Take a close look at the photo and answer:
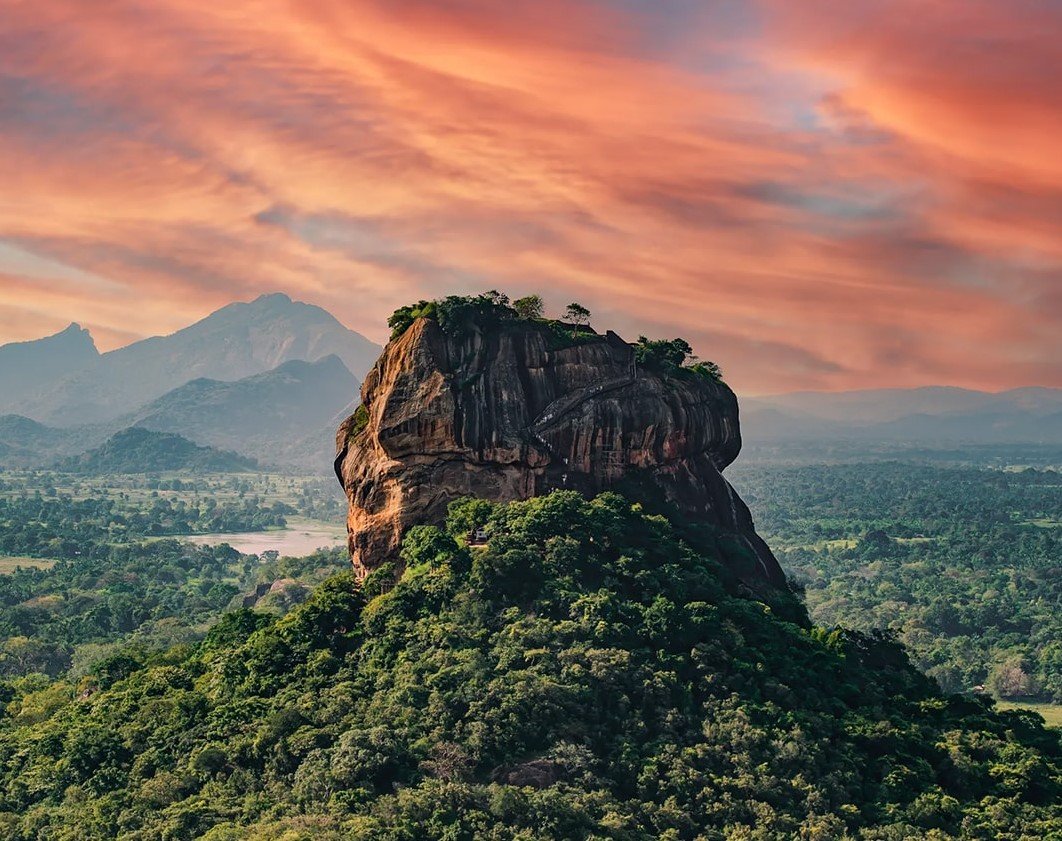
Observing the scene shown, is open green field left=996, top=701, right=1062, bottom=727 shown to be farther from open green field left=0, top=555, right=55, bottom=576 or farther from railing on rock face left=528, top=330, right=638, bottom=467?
open green field left=0, top=555, right=55, bottom=576

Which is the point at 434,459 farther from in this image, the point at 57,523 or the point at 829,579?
the point at 57,523

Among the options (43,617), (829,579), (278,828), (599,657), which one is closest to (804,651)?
(599,657)

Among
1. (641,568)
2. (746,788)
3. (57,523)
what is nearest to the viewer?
(746,788)

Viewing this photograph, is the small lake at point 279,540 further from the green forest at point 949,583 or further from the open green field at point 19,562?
the green forest at point 949,583

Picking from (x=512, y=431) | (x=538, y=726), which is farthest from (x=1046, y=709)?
(x=538, y=726)

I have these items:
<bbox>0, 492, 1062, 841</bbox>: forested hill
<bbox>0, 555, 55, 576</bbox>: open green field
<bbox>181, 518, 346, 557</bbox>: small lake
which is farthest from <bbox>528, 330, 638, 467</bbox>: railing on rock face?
<bbox>181, 518, 346, 557</bbox>: small lake

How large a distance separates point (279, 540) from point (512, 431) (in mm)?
141345

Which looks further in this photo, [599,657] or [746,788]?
[599,657]

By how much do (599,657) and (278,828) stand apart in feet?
40.3

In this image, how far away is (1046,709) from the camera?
85688 millimetres

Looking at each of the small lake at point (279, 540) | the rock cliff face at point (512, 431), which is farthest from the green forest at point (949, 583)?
the small lake at point (279, 540)

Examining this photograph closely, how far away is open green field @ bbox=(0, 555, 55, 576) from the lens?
134 m

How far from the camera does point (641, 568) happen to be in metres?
45.7

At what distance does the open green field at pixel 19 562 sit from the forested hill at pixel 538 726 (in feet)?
304
